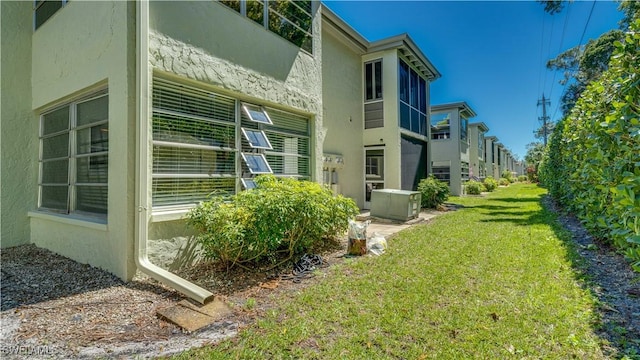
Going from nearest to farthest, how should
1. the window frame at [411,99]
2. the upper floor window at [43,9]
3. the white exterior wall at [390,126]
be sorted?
1. the upper floor window at [43,9]
2. the white exterior wall at [390,126]
3. the window frame at [411,99]

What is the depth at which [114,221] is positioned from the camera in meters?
4.74

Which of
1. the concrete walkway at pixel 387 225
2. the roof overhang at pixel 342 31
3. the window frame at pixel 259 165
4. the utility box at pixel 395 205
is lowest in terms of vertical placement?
the concrete walkway at pixel 387 225

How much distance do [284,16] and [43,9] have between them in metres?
5.72

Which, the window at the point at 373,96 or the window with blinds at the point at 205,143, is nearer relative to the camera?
the window with blinds at the point at 205,143

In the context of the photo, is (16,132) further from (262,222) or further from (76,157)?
(262,222)

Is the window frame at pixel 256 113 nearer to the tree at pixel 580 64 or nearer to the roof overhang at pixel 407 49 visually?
the roof overhang at pixel 407 49

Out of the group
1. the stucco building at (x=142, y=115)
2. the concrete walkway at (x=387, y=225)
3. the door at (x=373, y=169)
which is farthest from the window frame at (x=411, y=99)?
the stucco building at (x=142, y=115)

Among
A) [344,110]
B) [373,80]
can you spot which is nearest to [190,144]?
[344,110]

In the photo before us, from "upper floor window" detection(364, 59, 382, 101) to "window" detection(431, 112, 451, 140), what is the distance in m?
12.6

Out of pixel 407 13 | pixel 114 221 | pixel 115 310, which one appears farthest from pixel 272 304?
pixel 407 13

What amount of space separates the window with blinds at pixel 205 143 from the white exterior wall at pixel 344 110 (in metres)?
4.56

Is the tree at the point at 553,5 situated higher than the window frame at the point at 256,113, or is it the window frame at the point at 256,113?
the tree at the point at 553,5

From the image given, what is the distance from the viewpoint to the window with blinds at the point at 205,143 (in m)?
5.15

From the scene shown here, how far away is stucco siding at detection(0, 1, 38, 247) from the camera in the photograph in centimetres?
663
